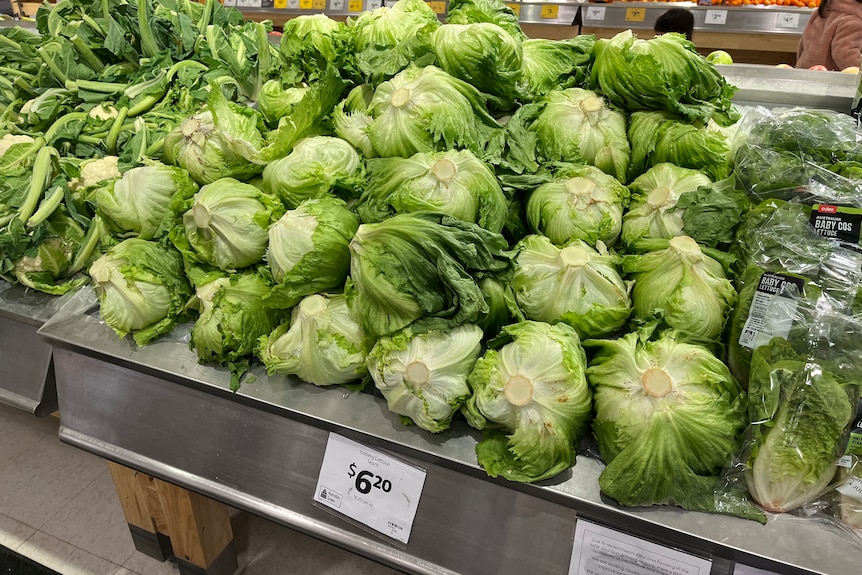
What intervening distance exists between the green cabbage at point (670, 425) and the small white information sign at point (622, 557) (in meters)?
0.09

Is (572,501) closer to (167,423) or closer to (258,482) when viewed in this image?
(258,482)

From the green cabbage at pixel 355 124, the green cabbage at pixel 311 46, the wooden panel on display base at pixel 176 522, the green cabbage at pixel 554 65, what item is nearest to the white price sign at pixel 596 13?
the green cabbage at pixel 554 65

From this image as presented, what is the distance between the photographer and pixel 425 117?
5.12ft

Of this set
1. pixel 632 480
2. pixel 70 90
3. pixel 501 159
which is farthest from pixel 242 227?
pixel 70 90

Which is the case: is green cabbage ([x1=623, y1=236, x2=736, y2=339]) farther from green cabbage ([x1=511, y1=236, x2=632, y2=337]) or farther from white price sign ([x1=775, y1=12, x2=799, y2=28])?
white price sign ([x1=775, y1=12, x2=799, y2=28])

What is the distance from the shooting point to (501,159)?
1.62 m

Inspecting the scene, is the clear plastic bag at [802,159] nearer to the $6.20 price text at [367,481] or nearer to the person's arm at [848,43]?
the $6.20 price text at [367,481]

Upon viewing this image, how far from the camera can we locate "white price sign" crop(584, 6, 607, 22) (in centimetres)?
552

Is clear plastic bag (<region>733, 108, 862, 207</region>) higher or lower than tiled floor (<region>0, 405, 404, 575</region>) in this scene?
higher

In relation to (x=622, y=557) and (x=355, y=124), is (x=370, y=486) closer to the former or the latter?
(x=622, y=557)

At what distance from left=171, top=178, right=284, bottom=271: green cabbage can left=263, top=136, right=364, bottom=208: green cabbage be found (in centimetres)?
5

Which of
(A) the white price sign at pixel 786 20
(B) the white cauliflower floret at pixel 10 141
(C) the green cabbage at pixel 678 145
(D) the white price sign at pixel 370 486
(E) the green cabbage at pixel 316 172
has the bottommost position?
(D) the white price sign at pixel 370 486

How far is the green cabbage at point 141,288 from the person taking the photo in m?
1.69

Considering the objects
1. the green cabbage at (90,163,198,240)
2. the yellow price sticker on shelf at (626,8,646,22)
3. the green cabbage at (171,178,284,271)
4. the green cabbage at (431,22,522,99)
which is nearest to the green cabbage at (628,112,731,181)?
the green cabbage at (431,22,522,99)
